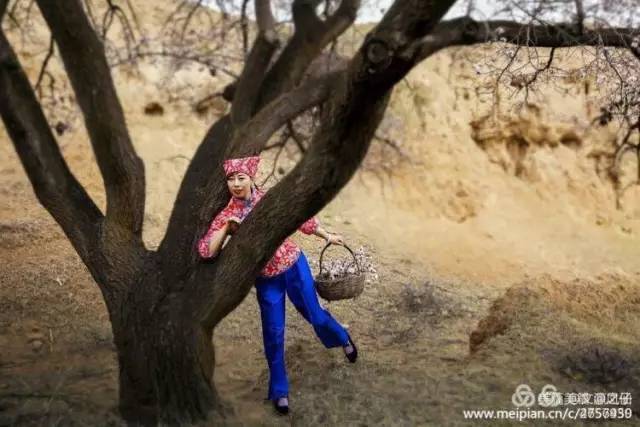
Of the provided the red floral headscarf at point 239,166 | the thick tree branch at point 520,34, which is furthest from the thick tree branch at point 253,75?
the thick tree branch at point 520,34

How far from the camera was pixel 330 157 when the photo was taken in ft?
9.01

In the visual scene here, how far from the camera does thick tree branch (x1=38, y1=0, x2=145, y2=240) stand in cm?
323

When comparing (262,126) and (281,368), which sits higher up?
(262,126)

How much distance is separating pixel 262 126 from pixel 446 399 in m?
2.00

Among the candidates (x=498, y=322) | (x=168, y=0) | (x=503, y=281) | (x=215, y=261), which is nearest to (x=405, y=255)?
(x=503, y=281)

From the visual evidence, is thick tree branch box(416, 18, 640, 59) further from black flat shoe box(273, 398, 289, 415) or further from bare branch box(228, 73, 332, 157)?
black flat shoe box(273, 398, 289, 415)

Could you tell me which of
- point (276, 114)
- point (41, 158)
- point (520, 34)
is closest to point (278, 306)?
point (276, 114)

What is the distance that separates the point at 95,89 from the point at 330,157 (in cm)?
133

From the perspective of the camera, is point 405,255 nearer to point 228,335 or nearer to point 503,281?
point 503,281

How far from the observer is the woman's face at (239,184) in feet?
11.5

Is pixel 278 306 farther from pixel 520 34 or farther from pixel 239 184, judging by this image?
pixel 520 34

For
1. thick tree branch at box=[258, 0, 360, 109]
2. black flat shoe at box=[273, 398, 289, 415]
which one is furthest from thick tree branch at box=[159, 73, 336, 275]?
black flat shoe at box=[273, 398, 289, 415]

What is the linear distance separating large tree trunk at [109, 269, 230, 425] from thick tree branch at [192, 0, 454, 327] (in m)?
0.16

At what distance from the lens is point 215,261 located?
345 centimetres
